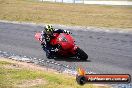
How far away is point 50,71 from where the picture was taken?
13.4 meters

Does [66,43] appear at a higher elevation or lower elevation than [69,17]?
Answer: higher

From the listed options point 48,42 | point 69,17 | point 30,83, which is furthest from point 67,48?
point 69,17

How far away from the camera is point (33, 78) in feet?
38.5

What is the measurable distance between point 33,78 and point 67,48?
4126 millimetres

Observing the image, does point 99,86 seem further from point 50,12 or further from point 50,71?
point 50,12

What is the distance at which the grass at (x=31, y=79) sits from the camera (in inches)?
428

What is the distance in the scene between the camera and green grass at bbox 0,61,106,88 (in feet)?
35.7

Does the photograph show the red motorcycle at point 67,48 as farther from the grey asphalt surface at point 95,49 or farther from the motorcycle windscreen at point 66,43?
the grey asphalt surface at point 95,49

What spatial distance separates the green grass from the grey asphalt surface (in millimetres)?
2252

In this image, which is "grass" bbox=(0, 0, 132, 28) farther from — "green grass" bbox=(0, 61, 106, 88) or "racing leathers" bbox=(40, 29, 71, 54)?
"green grass" bbox=(0, 61, 106, 88)

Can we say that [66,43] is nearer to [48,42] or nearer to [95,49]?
[48,42]

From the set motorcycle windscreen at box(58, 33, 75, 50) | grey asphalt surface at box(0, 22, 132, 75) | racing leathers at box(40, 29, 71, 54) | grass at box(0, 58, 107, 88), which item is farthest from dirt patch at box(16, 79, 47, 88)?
racing leathers at box(40, 29, 71, 54)

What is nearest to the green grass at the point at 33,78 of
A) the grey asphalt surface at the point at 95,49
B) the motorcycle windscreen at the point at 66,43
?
the grey asphalt surface at the point at 95,49

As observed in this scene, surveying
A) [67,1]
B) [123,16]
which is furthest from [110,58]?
[67,1]
